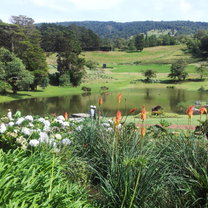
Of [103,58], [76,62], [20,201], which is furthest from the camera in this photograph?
[103,58]

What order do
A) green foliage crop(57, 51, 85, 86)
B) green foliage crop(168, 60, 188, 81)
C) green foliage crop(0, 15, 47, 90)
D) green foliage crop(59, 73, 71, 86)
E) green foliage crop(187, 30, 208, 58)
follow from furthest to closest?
green foliage crop(187, 30, 208, 58), green foliage crop(168, 60, 188, 81), green foliage crop(57, 51, 85, 86), green foliage crop(59, 73, 71, 86), green foliage crop(0, 15, 47, 90)

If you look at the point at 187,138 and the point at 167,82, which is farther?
the point at 167,82

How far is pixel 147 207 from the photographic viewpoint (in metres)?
3.90

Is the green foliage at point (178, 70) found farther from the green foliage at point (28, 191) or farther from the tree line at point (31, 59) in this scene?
the green foliage at point (28, 191)

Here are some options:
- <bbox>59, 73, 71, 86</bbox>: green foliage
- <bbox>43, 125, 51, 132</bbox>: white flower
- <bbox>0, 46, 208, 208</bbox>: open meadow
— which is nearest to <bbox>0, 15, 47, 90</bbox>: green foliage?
<bbox>59, 73, 71, 86</bbox>: green foliage

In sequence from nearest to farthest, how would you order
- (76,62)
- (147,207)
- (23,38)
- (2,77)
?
(147,207), (2,77), (23,38), (76,62)

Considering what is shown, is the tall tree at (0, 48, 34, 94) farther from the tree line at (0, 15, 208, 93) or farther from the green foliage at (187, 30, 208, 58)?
the green foliage at (187, 30, 208, 58)

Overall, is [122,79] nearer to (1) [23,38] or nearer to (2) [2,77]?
(1) [23,38]

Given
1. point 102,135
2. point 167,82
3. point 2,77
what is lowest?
point 167,82

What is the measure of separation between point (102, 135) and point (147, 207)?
1.82 metres

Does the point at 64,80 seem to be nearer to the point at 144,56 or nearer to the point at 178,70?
the point at 178,70

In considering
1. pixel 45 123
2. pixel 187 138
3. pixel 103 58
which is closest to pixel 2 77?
pixel 45 123

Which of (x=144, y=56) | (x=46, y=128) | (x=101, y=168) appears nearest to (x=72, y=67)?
(x=46, y=128)

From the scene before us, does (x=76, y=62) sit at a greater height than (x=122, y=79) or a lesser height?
greater
